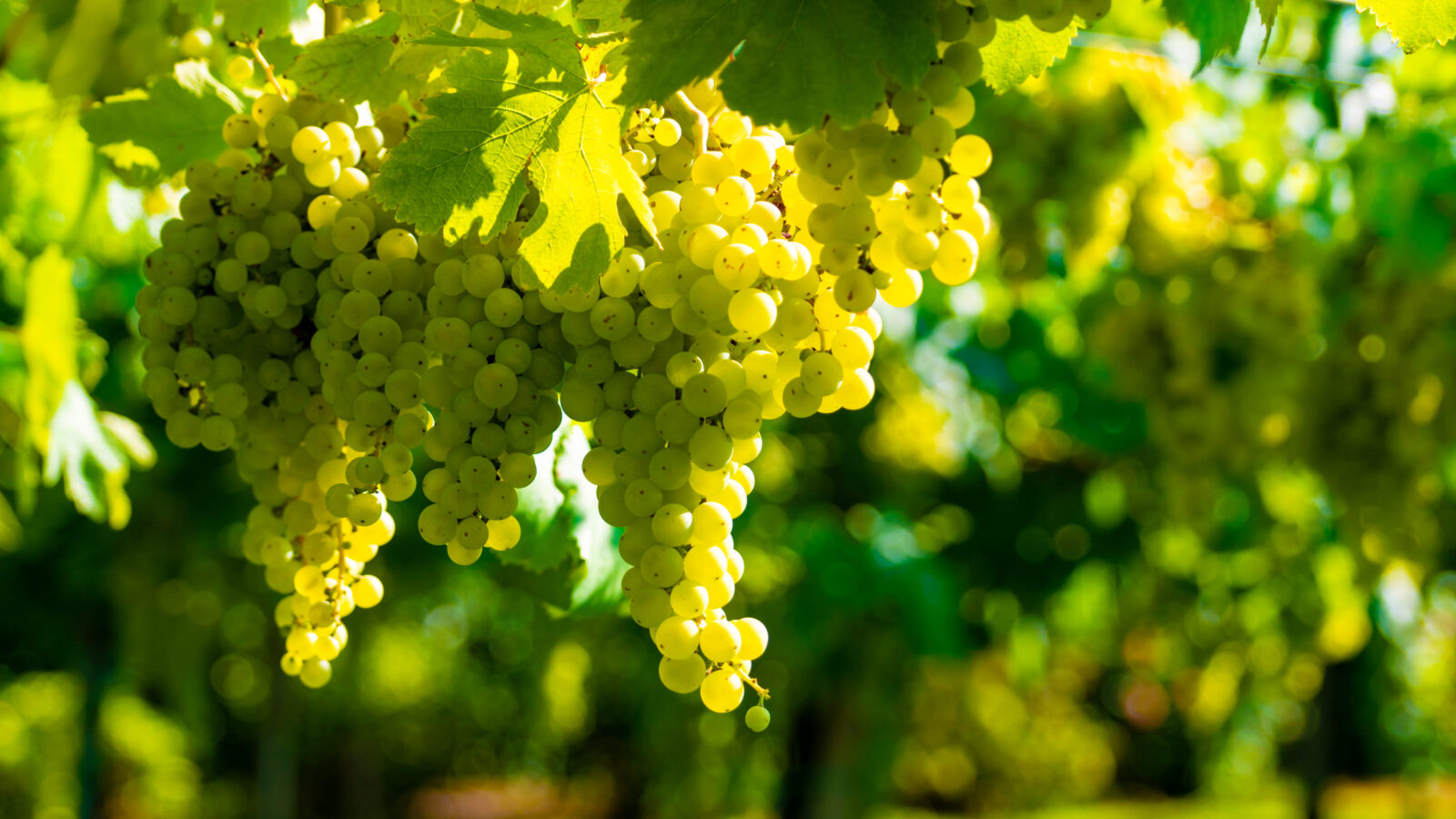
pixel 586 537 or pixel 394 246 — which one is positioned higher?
pixel 394 246

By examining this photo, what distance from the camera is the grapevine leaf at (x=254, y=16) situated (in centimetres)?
82

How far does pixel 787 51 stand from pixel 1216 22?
0.33 m

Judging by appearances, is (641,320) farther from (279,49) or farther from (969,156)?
(279,49)

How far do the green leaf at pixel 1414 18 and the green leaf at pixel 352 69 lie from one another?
0.58 meters

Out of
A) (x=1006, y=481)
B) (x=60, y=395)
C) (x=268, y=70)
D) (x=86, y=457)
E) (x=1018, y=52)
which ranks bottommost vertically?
(x=1006, y=481)

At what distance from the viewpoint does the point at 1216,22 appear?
71cm

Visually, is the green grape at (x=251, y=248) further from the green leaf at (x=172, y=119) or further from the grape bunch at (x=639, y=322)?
the green leaf at (x=172, y=119)

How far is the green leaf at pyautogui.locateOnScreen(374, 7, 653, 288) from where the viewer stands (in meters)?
0.60

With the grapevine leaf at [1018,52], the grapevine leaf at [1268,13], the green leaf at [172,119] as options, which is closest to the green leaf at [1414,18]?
the grapevine leaf at [1268,13]

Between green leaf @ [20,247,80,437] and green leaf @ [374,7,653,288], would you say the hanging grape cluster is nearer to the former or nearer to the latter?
green leaf @ [374,7,653,288]

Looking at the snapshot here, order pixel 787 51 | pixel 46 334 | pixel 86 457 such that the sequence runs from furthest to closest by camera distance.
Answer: pixel 86 457 < pixel 46 334 < pixel 787 51

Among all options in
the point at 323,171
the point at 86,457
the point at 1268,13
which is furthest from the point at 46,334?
the point at 1268,13

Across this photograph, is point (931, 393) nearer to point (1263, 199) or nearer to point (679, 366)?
point (1263, 199)

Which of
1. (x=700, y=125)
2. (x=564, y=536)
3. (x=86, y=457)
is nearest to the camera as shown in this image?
(x=700, y=125)
